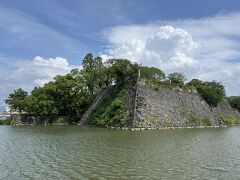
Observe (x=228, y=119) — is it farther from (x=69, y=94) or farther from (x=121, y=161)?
(x=121, y=161)

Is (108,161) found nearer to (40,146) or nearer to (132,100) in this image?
(40,146)

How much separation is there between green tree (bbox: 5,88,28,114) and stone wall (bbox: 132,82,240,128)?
30880 mm

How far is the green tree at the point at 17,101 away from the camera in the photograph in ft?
230

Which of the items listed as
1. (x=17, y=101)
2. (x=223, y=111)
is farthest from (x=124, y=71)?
(x=17, y=101)

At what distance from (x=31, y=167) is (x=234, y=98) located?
241ft

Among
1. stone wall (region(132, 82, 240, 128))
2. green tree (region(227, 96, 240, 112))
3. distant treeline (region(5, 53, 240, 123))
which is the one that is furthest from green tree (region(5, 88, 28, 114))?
green tree (region(227, 96, 240, 112))

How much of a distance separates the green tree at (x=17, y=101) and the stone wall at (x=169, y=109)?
3088cm

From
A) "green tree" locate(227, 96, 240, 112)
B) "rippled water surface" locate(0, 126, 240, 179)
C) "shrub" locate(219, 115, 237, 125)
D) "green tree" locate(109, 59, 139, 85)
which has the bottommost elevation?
"rippled water surface" locate(0, 126, 240, 179)

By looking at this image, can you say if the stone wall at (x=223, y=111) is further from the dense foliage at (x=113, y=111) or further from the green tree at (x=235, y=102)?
the dense foliage at (x=113, y=111)

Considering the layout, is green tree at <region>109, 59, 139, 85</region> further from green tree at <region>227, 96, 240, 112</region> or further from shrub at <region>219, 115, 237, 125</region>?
green tree at <region>227, 96, 240, 112</region>

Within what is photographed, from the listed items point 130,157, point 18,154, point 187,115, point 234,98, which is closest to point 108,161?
point 130,157

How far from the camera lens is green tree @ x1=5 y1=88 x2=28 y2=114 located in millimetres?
70037

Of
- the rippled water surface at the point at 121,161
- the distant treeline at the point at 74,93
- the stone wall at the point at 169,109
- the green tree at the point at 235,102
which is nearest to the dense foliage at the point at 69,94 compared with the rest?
the distant treeline at the point at 74,93

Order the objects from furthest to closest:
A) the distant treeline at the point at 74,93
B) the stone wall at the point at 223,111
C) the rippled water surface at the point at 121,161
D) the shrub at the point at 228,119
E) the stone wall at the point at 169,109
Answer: the distant treeline at the point at 74,93
the stone wall at the point at 223,111
the shrub at the point at 228,119
the stone wall at the point at 169,109
the rippled water surface at the point at 121,161
